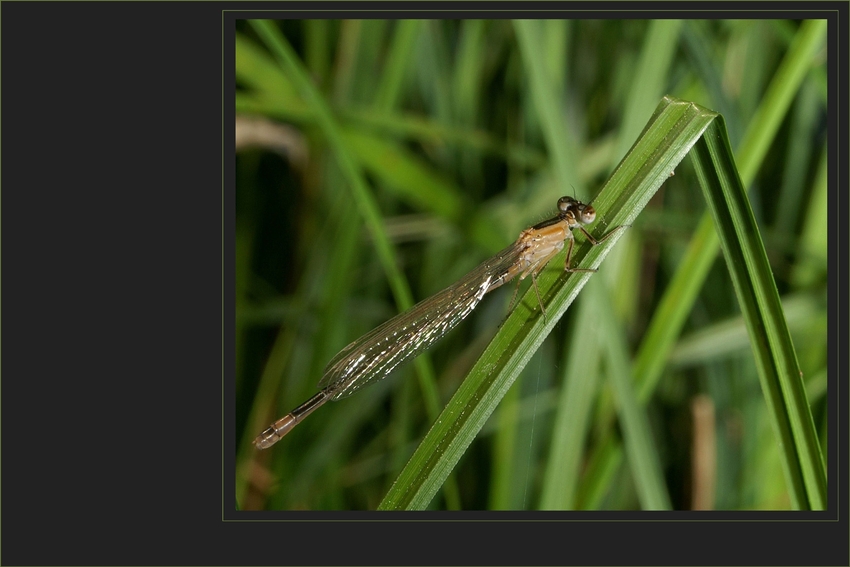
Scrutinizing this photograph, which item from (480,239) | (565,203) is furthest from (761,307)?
A: (480,239)

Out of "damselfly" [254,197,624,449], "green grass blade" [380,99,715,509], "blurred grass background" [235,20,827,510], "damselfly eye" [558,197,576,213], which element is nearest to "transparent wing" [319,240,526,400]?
"damselfly" [254,197,624,449]

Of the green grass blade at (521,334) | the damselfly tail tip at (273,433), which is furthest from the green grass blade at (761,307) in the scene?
the damselfly tail tip at (273,433)

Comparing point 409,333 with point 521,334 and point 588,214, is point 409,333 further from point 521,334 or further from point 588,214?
point 521,334

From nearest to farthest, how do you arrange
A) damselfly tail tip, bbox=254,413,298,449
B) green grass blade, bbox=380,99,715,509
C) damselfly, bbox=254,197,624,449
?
green grass blade, bbox=380,99,715,509
damselfly tail tip, bbox=254,413,298,449
damselfly, bbox=254,197,624,449

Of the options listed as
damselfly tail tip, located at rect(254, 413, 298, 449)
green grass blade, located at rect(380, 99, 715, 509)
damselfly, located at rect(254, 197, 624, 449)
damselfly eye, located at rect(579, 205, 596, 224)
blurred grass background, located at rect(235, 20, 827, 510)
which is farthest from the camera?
blurred grass background, located at rect(235, 20, 827, 510)

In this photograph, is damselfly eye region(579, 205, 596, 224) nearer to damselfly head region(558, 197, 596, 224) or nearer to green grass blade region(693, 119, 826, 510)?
damselfly head region(558, 197, 596, 224)

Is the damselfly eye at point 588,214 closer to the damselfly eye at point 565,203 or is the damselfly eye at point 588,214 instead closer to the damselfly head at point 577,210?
the damselfly head at point 577,210
